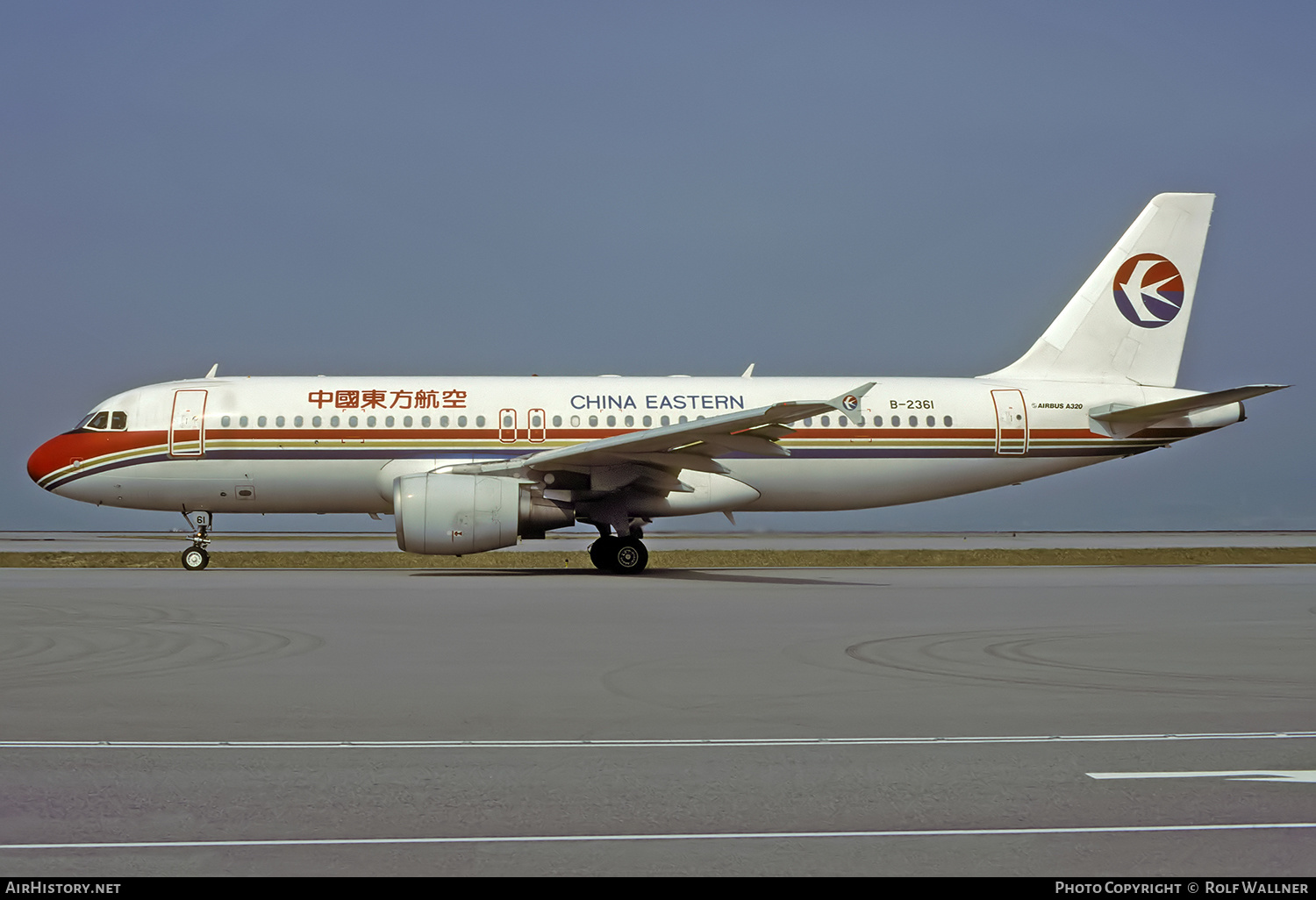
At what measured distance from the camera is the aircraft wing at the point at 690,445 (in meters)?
21.7

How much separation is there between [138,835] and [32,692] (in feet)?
14.9

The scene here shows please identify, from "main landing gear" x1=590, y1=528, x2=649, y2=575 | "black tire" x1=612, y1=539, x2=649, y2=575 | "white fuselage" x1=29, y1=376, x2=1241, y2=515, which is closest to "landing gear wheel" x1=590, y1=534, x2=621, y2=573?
"main landing gear" x1=590, y1=528, x2=649, y2=575

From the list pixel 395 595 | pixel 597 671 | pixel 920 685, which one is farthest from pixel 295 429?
pixel 920 685

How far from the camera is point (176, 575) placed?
2259 cm

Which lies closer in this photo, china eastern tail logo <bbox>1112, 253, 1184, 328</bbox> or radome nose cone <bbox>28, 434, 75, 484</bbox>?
radome nose cone <bbox>28, 434, 75, 484</bbox>

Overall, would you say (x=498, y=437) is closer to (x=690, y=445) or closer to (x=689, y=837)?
(x=690, y=445)

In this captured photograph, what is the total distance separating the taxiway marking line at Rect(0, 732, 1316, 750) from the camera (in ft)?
22.6

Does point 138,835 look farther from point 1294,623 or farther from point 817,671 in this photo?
point 1294,623

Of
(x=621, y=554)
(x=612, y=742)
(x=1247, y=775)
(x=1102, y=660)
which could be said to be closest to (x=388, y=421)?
(x=621, y=554)

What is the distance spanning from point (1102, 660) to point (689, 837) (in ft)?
22.8

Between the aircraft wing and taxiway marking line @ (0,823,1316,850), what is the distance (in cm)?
1611

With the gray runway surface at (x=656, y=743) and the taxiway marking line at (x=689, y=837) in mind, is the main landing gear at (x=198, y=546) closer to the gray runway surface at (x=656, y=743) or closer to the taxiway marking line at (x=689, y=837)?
the gray runway surface at (x=656, y=743)

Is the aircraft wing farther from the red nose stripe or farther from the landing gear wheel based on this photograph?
the red nose stripe

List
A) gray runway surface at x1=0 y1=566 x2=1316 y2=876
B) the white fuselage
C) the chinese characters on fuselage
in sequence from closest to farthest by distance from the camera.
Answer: gray runway surface at x1=0 y1=566 x2=1316 y2=876 < the white fuselage < the chinese characters on fuselage
